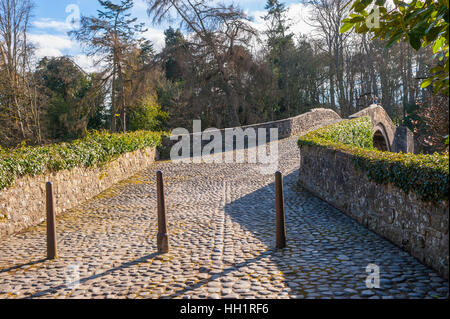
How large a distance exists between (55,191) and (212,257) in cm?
462

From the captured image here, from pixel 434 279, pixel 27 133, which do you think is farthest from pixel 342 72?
pixel 434 279

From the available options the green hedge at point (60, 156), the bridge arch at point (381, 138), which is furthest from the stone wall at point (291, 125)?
the green hedge at point (60, 156)

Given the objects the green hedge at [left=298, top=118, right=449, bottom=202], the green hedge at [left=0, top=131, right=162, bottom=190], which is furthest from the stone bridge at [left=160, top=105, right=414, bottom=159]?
the green hedge at [left=298, top=118, right=449, bottom=202]

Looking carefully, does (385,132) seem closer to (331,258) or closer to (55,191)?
(55,191)

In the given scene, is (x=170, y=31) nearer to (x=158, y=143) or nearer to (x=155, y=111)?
(x=155, y=111)

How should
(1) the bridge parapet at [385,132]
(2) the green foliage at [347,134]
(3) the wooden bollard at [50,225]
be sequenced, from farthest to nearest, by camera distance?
1. (1) the bridge parapet at [385,132]
2. (2) the green foliage at [347,134]
3. (3) the wooden bollard at [50,225]

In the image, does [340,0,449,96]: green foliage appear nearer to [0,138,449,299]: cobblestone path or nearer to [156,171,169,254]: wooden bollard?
[0,138,449,299]: cobblestone path

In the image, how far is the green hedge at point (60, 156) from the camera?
6.48 metres

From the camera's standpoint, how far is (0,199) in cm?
600

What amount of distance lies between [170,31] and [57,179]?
3076cm

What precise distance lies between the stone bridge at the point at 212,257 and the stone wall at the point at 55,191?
0.90ft

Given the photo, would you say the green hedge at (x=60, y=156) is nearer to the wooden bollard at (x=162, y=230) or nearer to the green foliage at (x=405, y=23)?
the wooden bollard at (x=162, y=230)

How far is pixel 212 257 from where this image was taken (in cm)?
470

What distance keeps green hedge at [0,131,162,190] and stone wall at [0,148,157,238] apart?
15 centimetres
